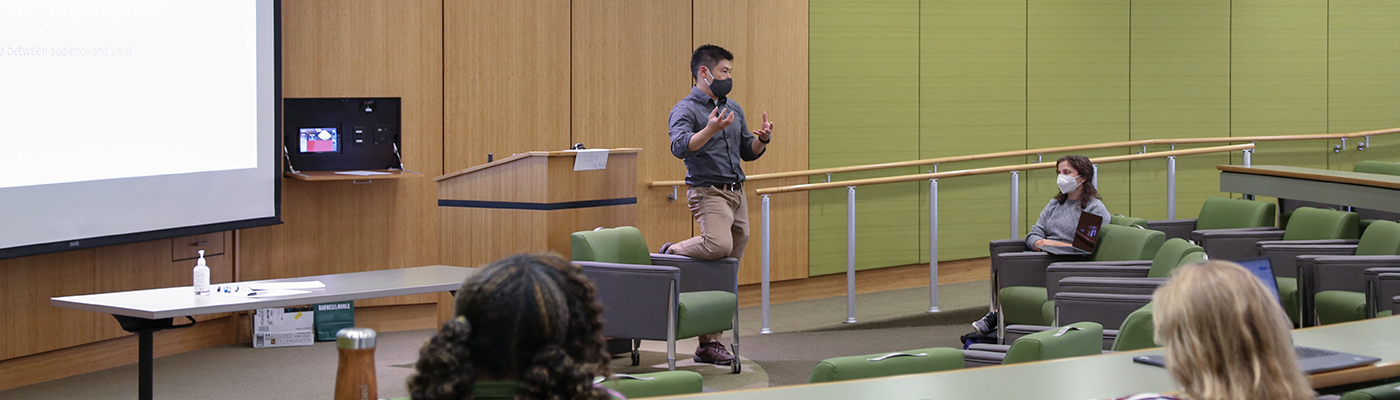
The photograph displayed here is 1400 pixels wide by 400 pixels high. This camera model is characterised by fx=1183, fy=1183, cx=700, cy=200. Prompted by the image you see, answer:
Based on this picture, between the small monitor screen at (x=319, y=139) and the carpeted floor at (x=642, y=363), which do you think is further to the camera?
the small monitor screen at (x=319, y=139)

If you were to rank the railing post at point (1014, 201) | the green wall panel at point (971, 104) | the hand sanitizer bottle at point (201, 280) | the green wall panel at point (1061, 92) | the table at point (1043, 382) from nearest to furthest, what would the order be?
the table at point (1043, 382) < the hand sanitizer bottle at point (201, 280) < the railing post at point (1014, 201) < the green wall panel at point (1061, 92) < the green wall panel at point (971, 104)

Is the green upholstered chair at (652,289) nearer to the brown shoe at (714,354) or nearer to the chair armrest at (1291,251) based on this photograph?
the brown shoe at (714,354)

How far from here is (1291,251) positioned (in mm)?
6156

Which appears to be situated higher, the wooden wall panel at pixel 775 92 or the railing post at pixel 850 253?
the wooden wall panel at pixel 775 92

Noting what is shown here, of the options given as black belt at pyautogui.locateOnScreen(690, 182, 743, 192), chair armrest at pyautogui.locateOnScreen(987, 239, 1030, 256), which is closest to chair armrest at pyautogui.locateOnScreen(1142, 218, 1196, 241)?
chair armrest at pyautogui.locateOnScreen(987, 239, 1030, 256)

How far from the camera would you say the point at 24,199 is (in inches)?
219

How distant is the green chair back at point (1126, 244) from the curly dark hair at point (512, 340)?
191 inches

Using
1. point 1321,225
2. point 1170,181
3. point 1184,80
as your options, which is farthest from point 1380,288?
point 1184,80

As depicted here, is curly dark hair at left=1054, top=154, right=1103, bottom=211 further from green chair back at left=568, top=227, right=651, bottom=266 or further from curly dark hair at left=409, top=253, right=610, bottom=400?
curly dark hair at left=409, top=253, right=610, bottom=400

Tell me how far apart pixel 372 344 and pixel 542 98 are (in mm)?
5504

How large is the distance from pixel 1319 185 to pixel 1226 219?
548mm

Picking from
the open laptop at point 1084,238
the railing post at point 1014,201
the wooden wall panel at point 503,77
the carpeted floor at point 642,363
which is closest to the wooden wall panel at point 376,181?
the wooden wall panel at point 503,77

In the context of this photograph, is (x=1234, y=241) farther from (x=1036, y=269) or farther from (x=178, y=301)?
(x=178, y=301)

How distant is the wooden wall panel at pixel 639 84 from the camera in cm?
795
